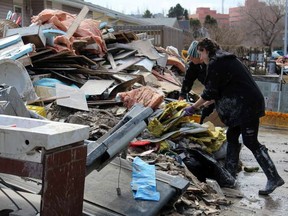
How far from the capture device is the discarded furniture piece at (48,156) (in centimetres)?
242

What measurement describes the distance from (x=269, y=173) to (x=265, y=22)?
44.2 m

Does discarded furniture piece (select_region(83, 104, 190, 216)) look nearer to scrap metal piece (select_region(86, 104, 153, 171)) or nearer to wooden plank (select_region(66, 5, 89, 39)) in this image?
scrap metal piece (select_region(86, 104, 153, 171))

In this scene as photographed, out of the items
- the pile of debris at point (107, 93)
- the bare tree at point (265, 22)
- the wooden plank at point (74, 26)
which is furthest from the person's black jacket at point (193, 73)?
the bare tree at point (265, 22)

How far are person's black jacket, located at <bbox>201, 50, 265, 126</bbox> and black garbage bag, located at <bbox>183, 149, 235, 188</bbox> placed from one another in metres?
0.55

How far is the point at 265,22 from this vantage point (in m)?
46.4

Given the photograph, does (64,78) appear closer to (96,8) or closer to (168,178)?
(168,178)

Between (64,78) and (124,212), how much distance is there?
490 centimetres

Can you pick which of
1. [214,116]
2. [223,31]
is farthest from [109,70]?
[223,31]

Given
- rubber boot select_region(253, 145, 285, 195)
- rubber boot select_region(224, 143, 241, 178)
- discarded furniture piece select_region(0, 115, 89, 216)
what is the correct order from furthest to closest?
rubber boot select_region(224, 143, 241, 178) < rubber boot select_region(253, 145, 285, 195) < discarded furniture piece select_region(0, 115, 89, 216)

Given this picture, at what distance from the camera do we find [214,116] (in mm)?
8422

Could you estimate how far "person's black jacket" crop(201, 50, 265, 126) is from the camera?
5.00m

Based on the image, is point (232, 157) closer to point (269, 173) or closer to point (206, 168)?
point (206, 168)

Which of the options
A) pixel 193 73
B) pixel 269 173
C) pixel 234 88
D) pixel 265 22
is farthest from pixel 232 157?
pixel 265 22

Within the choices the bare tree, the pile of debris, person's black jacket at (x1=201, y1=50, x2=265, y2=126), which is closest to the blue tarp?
the pile of debris
